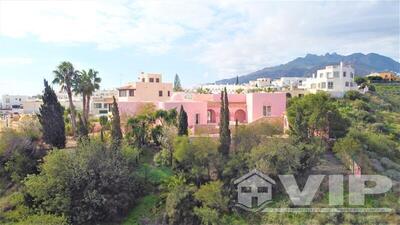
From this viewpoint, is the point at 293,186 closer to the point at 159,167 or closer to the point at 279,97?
the point at 159,167

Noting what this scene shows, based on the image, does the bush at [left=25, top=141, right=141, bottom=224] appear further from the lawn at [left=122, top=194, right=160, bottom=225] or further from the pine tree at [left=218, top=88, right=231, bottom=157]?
the pine tree at [left=218, top=88, right=231, bottom=157]

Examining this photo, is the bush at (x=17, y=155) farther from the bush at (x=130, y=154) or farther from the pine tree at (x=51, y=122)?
the bush at (x=130, y=154)

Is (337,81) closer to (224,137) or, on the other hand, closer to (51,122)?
(224,137)

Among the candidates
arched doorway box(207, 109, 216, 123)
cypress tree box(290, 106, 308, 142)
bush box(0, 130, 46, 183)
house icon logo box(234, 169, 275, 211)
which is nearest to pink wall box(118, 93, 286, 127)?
arched doorway box(207, 109, 216, 123)

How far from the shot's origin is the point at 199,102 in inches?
1393

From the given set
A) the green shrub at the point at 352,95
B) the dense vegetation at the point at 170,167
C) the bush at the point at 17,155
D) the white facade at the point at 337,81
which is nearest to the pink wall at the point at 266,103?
the dense vegetation at the point at 170,167

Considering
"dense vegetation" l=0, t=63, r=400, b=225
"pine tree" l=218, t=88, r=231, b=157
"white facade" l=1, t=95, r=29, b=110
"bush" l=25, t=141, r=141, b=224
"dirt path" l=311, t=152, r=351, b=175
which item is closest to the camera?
"dense vegetation" l=0, t=63, r=400, b=225

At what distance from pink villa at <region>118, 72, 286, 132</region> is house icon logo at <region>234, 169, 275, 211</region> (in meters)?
9.45

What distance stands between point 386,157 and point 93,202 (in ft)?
66.8

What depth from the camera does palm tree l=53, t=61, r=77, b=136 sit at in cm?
3162

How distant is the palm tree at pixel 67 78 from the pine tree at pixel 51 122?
362cm

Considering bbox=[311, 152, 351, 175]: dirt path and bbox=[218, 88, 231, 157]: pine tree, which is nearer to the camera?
bbox=[311, 152, 351, 175]: dirt path

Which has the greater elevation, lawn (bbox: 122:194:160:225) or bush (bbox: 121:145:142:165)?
bush (bbox: 121:145:142:165)

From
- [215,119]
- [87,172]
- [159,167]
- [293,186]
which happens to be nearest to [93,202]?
[87,172]
